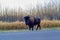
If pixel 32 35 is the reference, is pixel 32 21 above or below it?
above

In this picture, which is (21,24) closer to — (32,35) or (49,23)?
(32,35)

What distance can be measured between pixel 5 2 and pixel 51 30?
Result: 47cm

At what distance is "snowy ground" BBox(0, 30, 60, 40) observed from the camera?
1.70 meters

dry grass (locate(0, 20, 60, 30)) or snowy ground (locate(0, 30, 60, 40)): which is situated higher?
dry grass (locate(0, 20, 60, 30))

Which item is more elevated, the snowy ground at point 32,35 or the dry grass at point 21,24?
the dry grass at point 21,24

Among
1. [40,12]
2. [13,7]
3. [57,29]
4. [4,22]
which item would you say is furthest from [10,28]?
[57,29]

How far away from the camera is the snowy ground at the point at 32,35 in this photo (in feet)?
5.59

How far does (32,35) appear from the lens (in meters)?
1.72

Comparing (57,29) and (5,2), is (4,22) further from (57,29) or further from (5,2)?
(57,29)

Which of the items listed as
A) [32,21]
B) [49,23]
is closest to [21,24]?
[32,21]

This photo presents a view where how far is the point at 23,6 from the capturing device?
1736 mm

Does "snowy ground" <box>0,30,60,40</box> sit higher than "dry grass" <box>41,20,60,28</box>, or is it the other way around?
"dry grass" <box>41,20,60,28</box>

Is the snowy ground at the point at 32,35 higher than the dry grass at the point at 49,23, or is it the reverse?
the dry grass at the point at 49,23

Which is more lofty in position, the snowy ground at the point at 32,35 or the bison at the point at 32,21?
the bison at the point at 32,21
